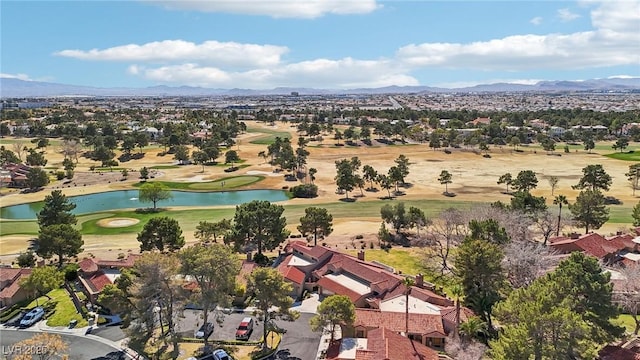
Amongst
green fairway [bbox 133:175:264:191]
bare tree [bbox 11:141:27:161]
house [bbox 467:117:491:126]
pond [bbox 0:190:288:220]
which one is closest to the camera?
pond [bbox 0:190:288:220]

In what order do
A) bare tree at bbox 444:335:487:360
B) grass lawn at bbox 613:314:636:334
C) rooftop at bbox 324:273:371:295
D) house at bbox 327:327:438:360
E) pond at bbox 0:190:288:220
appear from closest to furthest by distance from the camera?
1. house at bbox 327:327:438:360
2. bare tree at bbox 444:335:487:360
3. grass lawn at bbox 613:314:636:334
4. rooftop at bbox 324:273:371:295
5. pond at bbox 0:190:288:220

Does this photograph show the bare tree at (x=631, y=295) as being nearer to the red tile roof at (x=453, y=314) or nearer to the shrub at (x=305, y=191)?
the red tile roof at (x=453, y=314)

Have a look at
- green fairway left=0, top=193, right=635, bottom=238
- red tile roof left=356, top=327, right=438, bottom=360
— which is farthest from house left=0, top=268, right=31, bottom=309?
red tile roof left=356, top=327, right=438, bottom=360

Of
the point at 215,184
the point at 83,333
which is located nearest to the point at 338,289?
the point at 83,333

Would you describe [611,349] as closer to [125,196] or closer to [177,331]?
[177,331]


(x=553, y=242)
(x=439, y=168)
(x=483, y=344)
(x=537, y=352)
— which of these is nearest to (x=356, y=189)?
(x=439, y=168)

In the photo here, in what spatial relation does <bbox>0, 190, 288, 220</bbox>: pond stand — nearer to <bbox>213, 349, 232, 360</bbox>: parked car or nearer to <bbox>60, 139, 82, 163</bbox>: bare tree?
<bbox>60, 139, 82, 163</bbox>: bare tree

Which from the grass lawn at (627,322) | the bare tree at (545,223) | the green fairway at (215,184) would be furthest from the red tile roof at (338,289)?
the green fairway at (215,184)
